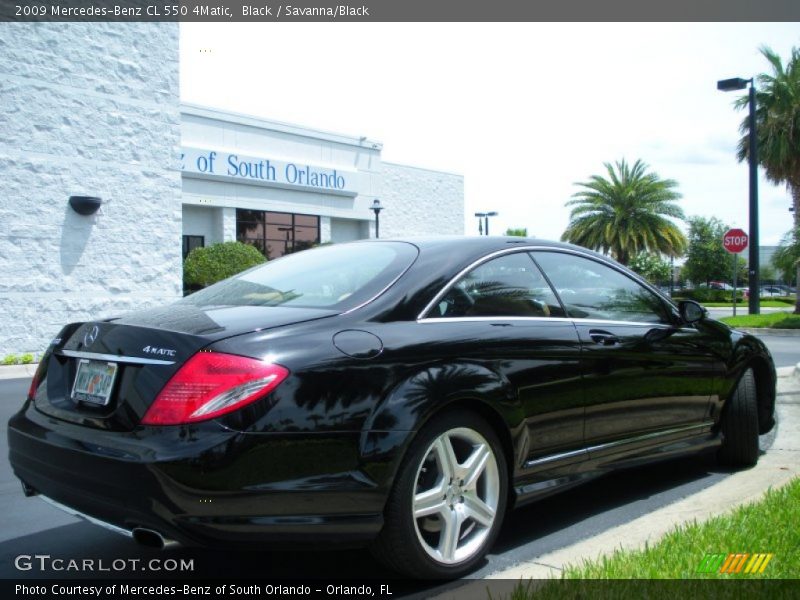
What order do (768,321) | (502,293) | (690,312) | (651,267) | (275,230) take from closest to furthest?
(502,293), (690,312), (768,321), (275,230), (651,267)

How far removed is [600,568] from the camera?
10.6ft

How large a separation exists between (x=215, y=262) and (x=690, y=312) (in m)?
20.6

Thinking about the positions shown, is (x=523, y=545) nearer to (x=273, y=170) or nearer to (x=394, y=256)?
(x=394, y=256)

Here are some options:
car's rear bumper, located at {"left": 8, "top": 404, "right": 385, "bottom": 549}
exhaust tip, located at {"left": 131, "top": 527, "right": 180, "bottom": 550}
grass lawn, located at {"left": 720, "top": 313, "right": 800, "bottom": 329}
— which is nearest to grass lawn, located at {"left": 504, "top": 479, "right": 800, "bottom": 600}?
car's rear bumper, located at {"left": 8, "top": 404, "right": 385, "bottom": 549}

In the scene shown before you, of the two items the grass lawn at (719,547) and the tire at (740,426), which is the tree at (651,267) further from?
the grass lawn at (719,547)

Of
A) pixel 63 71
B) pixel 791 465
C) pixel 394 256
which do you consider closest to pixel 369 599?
pixel 394 256

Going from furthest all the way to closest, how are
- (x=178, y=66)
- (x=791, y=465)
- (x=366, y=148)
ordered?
(x=366, y=148) < (x=178, y=66) < (x=791, y=465)

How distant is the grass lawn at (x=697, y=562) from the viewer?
2.98 metres

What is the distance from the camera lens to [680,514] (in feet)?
14.0

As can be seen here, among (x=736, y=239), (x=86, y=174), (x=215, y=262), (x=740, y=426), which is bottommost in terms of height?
(x=740, y=426)

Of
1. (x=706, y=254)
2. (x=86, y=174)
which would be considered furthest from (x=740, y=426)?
(x=706, y=254)

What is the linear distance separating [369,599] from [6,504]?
255 centimetres

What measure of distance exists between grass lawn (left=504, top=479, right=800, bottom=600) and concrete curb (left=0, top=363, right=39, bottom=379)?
1044cm

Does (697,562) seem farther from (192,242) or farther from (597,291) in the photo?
(192,242)
